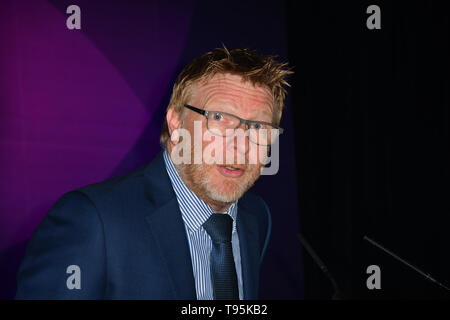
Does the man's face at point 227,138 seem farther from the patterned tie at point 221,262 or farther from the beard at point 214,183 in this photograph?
the patterned tie at point 221,262

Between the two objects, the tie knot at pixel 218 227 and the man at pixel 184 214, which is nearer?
the man at pixel 184 214

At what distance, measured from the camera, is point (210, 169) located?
1.41 metres

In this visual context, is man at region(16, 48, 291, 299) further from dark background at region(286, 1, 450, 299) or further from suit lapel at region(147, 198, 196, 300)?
dark background at region(286, 1, 450, 299)

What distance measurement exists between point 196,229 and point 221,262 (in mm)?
152

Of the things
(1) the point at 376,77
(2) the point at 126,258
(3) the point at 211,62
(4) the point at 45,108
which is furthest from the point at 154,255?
(1) the point at 376,77

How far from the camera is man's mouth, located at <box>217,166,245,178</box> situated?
1.41 m

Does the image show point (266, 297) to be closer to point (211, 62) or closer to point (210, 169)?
point (210, 169)

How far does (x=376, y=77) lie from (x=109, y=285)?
2.20 m

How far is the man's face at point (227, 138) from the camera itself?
141 cm

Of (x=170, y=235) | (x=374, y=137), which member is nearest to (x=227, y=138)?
(x=170, y=235)

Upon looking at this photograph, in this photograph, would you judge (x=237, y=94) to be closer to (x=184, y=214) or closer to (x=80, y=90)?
(x=184, y=214)

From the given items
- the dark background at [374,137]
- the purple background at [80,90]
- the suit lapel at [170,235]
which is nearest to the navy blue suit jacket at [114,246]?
the suit lapel at [170,235]

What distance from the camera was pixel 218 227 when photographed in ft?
4.73

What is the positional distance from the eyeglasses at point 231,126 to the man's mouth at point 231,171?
0.12 m
